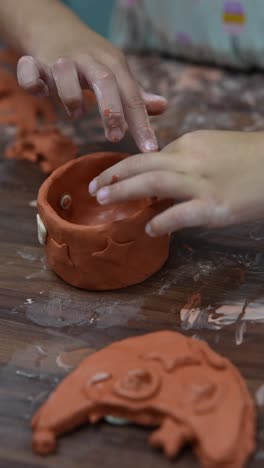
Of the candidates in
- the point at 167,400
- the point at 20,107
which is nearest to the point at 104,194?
the point at 167,400

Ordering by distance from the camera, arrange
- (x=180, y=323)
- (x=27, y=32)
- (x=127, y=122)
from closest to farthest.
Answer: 1. (x=180, y=323)
2. (x=127, y=122)
3. (x=27, y=32)

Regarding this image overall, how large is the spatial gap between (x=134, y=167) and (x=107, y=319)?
0.19 meters

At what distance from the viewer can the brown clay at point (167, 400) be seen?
→ 1.87 feet

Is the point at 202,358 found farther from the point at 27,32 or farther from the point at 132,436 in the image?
the point at 27,32

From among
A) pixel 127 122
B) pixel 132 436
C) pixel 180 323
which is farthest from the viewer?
pixel 127 122

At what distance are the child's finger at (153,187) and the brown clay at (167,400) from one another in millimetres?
172

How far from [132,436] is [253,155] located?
14.0 inches

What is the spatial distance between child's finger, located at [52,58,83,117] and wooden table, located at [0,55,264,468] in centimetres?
19

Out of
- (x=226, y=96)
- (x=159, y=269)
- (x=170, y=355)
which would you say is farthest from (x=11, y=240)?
(x=226, y=96)

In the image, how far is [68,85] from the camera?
2.71 feet

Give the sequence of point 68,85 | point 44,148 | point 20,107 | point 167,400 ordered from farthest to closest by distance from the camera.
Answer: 1. point 20,107
2. point 44,148
3. point 68,85
4. point 167,400

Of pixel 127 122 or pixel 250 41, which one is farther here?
pixel 250 41

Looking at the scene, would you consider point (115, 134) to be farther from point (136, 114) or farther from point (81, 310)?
point (81, 310)

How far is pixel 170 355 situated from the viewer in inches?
25.1
